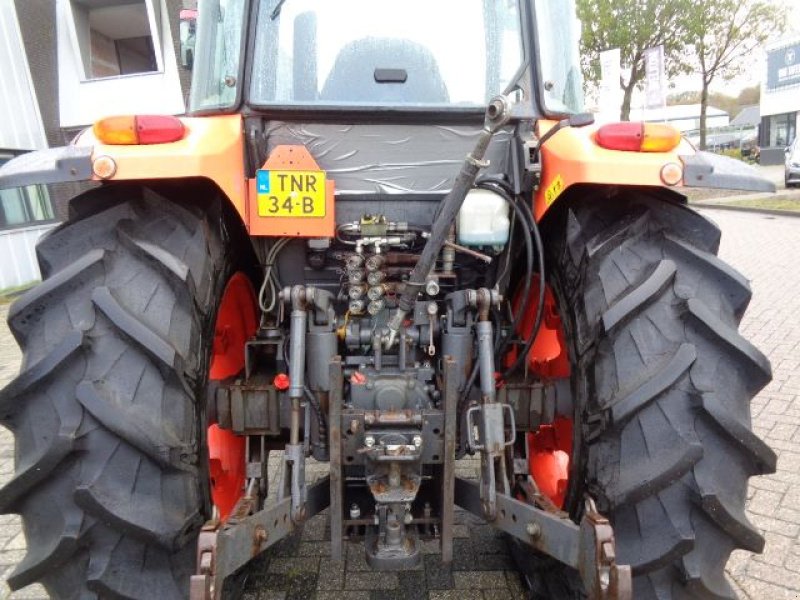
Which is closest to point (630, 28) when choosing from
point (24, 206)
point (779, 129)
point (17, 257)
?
point (779, 129)

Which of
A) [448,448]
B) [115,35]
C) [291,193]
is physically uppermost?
[115,35]

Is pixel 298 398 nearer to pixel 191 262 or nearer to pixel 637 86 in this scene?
pixel 191 262

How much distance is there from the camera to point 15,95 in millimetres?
10773

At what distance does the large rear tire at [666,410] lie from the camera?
154 centimetres

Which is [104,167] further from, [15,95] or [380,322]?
[15,95]

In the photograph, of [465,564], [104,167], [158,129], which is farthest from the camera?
[465,564]

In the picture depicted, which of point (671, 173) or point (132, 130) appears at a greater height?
point (132, 130)

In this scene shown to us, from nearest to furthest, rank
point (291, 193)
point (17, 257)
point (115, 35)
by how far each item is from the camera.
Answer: point (291, 193) → point (17, 257) → point (115, 35)

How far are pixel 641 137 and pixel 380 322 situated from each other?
100cm

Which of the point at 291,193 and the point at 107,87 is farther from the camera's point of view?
the point at 107,87

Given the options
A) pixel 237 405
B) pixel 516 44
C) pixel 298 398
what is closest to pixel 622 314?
pixel 298 398

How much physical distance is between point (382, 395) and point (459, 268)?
62cm

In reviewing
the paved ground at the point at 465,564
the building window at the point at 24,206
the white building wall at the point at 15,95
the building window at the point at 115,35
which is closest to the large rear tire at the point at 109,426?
the paved ground at the point at 465,564

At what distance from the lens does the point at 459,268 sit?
2342mm
